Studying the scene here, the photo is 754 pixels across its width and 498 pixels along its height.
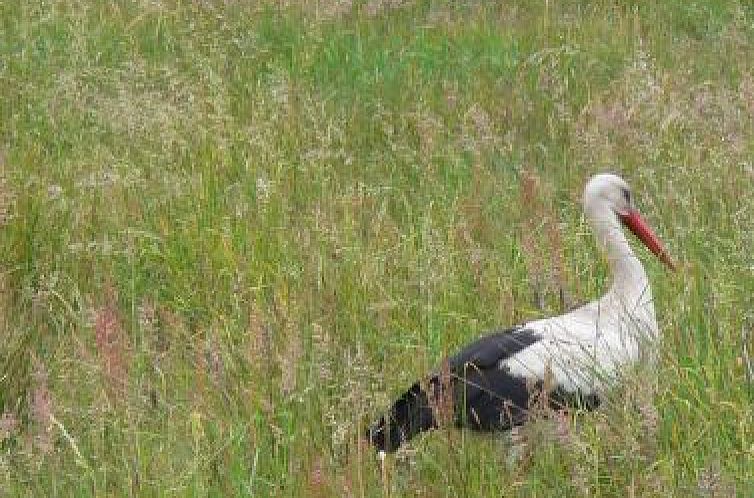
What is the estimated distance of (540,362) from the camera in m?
4.26

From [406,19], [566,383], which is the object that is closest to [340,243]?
[566,383]

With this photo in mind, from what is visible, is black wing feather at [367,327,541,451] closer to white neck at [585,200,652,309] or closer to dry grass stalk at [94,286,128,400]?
white neck at [585,200,652,309]

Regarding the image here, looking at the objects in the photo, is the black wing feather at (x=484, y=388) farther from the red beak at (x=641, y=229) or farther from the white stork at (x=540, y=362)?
the red beak at (x=641, y=229)

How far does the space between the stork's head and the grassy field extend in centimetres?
13

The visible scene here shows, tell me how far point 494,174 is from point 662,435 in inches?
121

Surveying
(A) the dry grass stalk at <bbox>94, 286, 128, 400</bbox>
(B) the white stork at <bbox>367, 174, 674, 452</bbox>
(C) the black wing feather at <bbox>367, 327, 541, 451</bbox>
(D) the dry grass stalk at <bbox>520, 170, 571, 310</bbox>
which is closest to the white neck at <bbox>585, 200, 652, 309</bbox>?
(B) the white stork at <bbox>367, 174, 674, 452</bbox>

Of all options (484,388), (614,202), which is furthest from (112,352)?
(614,202)

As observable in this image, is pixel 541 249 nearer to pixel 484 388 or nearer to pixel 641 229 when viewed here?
pixel 641 229

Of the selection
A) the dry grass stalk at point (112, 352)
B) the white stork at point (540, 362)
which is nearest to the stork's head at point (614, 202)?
the white stork at point (540, 362)

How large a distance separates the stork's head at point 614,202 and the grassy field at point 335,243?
0.43ft

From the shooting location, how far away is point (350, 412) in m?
3.90

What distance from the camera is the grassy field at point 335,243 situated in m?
3.67

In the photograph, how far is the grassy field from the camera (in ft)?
12.0

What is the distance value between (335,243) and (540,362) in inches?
42.6
